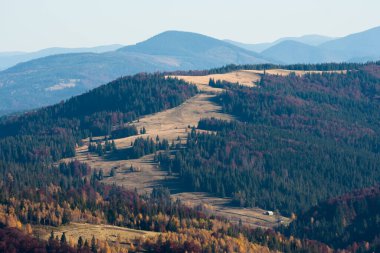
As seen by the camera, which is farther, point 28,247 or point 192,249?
point 192,249

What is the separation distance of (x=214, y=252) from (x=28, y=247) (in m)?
42.7

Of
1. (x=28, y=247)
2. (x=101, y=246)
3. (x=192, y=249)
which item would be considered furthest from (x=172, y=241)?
(x=28, y=247)

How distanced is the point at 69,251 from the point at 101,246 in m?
9.38

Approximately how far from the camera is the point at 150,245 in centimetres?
19400

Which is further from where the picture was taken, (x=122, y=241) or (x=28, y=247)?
(x=122, y=241)

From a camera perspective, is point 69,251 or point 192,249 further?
point 192,249

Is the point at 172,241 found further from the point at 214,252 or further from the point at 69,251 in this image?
the point at 69,251

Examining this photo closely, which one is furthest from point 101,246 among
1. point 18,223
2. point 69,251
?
point 18,223

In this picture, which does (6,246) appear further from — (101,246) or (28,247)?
(101,246)

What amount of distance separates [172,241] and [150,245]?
5666 millimetres

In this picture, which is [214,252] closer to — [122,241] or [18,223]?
[122,241]

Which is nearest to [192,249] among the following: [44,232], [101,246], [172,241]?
[172,241]

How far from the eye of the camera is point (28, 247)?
18250 cm

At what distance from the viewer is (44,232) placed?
648 feet
